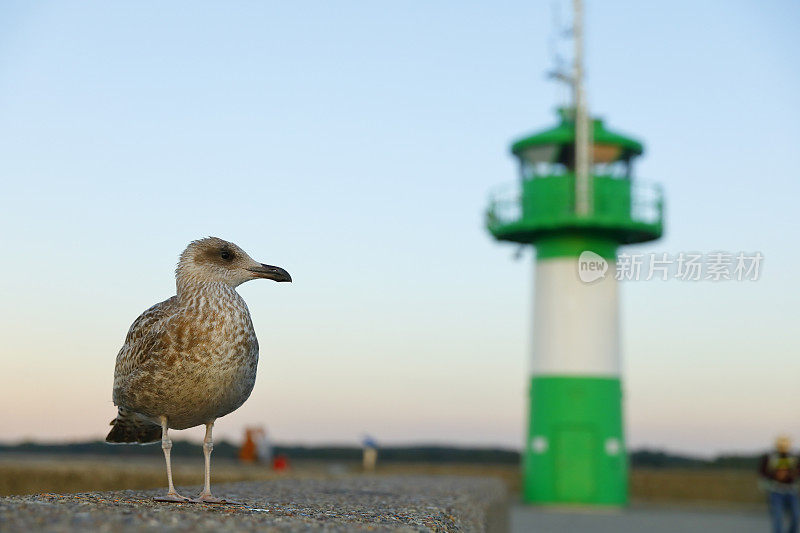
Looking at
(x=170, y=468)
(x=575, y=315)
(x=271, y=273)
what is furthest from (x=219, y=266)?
(x=575, y=315)

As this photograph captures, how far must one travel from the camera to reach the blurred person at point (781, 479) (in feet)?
53.3

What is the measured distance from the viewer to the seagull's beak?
6.43 meters

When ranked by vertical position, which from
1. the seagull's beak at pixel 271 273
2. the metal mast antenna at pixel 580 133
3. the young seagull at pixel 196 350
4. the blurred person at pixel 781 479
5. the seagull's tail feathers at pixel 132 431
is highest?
the metal mast antenna at pixel 580 133

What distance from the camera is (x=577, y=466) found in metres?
23.4

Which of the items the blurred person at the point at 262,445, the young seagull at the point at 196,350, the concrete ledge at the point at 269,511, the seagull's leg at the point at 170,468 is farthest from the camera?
the blurred person at the point at 262,445

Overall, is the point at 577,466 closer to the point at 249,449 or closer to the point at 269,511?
the point at 249,449

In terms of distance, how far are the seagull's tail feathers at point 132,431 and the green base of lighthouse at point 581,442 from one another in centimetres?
1724

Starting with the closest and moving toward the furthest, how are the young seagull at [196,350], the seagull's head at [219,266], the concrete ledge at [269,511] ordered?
1. the concrete ledge at [269,511]
2. the young seagull at [196,350]
3. the seagull's head at [219,266]

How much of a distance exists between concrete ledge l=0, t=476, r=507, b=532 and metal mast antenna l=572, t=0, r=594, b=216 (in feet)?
46.9

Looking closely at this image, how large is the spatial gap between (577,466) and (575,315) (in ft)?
12.4

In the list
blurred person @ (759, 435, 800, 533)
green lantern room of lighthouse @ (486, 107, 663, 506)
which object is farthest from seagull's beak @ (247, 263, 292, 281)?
green lantern room of lighthouse @ (486, 107, 663, 506)

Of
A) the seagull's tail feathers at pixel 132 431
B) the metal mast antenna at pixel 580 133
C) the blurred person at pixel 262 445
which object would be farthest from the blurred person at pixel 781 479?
the blurred person at pixel 262 445

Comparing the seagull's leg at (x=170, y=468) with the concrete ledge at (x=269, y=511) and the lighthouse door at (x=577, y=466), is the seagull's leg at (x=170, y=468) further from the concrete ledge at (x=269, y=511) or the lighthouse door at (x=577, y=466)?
the lighthouse door at (x=577, y=466)

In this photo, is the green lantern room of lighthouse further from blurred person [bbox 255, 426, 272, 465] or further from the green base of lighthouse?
blurred person [bbox 255, 426, 272, 465]
